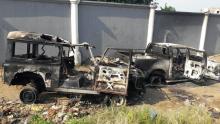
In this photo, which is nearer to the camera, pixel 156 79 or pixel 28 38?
pixel 28 38

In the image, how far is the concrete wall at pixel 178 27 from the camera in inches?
805

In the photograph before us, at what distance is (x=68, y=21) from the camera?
58.6 ft

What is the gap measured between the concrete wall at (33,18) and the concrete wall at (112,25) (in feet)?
2.68

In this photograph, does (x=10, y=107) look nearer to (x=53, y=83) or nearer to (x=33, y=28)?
(x=53, y=83)

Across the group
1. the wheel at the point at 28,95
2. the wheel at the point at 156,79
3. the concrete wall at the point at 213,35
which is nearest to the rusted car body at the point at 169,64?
the wheel at the point at 156,79

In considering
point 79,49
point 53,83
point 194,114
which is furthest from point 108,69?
point 79,49

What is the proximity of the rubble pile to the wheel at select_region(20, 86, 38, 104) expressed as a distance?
0.68 feet

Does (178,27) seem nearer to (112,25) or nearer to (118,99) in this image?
(112,25)

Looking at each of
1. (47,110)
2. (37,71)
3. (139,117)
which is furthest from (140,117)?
(37,71)

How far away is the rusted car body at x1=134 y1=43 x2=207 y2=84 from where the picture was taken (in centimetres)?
1522

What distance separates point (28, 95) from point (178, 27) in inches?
457

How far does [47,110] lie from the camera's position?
36.3 ft

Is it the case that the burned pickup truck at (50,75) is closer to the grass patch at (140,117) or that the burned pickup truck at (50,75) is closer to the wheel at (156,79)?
the grass patch at (140,117)

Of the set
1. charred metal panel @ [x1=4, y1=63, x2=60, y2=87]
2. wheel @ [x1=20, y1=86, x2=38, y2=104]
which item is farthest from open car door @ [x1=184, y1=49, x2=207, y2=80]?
wheel @ [x1=20, y1=86, x2=38, y2=104]
